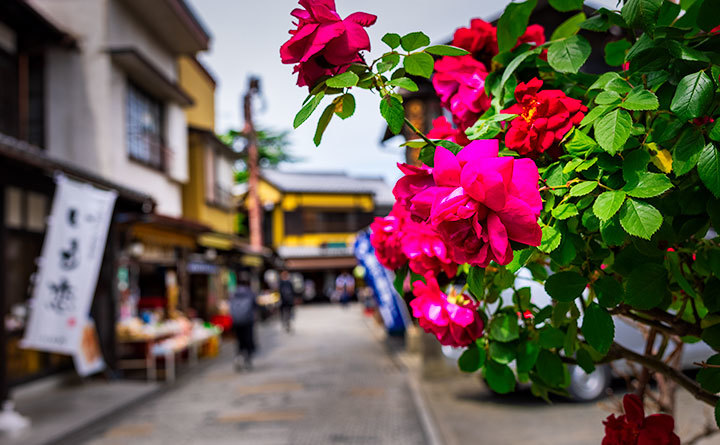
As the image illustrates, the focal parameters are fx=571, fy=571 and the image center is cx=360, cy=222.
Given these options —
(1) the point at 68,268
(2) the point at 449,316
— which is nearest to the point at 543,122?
(2) the point at 449,316

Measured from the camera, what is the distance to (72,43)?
39.2 ft

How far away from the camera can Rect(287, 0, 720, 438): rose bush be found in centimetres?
100

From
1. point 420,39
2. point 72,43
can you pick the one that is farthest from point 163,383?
point 420,39

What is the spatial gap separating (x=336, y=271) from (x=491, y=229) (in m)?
40.8

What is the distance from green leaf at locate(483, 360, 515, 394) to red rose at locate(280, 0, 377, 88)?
34.3 inches

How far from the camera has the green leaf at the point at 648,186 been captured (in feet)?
3.31

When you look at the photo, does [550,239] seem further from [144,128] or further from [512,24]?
[144,128]

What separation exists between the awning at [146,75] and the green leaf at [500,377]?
40.0 feet

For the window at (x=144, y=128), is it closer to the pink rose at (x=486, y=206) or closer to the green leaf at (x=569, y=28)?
the green leaf at (x=569, y=28)

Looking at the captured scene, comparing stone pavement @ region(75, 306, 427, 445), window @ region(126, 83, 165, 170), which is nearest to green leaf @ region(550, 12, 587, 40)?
stone pavement @ region(75, 306, 427, 445)

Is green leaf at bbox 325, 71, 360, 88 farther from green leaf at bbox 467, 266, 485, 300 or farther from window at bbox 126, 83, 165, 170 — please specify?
window at bbox 126, 83, 165, 170

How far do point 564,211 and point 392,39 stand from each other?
51 cm

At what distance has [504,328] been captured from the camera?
4.96 ft

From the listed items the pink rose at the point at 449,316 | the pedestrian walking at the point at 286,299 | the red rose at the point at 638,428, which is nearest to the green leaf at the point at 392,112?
the pink rose at the point at 449,316
